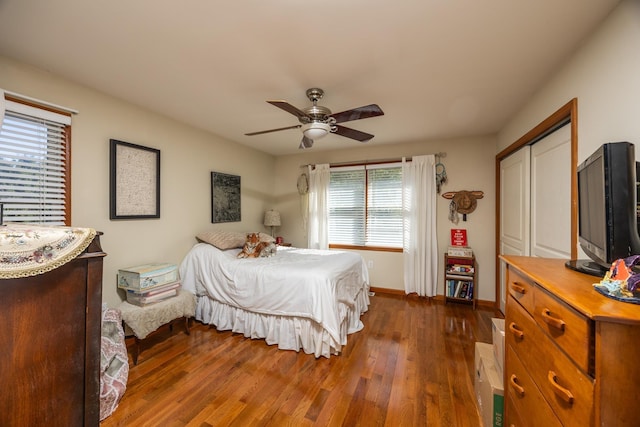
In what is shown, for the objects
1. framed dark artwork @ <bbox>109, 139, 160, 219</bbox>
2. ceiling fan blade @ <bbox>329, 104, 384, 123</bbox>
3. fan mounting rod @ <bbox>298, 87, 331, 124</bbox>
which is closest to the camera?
ceiling fan blade @ <bbox>329, 104, 384, 123</bbox>

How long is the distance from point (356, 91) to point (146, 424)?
288 cm

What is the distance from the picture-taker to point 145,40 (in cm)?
162

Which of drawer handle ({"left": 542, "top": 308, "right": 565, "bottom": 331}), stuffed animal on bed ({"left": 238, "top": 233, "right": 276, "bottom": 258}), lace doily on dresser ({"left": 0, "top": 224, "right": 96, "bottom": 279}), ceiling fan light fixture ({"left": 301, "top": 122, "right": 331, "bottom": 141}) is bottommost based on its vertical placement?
stuffed animal on bed ({"left": 238, "top": 233, "right": 276, "bottom": 258})

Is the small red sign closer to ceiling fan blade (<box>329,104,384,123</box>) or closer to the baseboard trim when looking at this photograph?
the baseboard trim

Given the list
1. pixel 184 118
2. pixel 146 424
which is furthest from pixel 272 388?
pixel 184 118

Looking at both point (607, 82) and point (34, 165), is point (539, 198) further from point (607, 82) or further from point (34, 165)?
point (34, 165)

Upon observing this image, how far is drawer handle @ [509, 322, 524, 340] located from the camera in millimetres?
1155

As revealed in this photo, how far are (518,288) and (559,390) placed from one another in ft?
1.51

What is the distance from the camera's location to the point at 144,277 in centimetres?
231

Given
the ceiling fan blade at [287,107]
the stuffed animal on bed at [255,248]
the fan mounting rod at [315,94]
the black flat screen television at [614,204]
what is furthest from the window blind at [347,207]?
the black flat screen television at [614,204]

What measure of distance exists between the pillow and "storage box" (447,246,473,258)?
9.65 feet

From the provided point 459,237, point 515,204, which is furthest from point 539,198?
point 459,237

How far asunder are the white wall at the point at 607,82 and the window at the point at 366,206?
237cm

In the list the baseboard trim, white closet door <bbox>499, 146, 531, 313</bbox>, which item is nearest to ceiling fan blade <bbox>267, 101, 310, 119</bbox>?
white closet door <bbox>499, 146, 531, 313</bbox>
